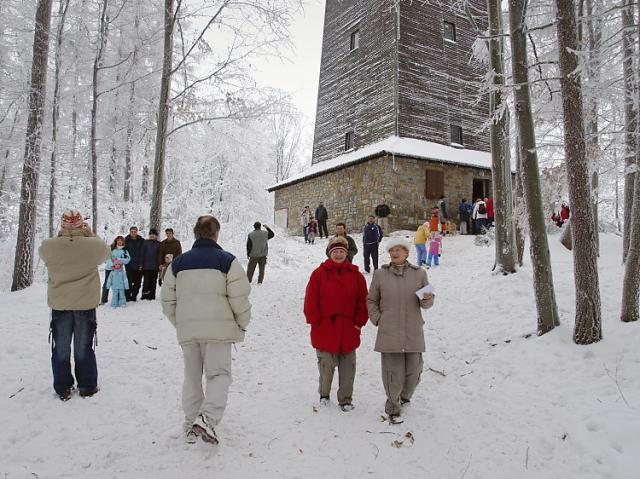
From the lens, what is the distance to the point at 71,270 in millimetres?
3945

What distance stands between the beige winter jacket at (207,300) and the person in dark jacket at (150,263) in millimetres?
5568

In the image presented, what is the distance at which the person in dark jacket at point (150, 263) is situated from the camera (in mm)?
8406

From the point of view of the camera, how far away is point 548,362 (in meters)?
4.64

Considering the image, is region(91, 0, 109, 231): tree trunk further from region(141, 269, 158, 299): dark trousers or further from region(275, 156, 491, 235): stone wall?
region(275, 156, 491, 235): stone wall

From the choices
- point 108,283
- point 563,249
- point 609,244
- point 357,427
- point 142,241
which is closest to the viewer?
point 357,427

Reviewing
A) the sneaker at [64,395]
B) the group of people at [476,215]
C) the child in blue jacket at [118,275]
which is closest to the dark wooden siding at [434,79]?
the group of people at [476,215]

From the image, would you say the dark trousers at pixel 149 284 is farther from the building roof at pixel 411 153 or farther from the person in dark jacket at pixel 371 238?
the building roof at pixel 411 153

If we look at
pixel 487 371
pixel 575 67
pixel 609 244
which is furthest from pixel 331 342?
pixel 609 244

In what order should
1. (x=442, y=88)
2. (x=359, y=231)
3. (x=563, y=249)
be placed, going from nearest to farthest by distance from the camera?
(x=563, y=249) < (x=359, y=231) < (x=442, y=88)

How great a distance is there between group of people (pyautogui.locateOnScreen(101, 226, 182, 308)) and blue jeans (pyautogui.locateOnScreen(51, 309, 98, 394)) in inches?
164

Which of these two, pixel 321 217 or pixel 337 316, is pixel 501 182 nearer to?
pixel 337 316

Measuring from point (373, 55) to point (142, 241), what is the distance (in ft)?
50.3

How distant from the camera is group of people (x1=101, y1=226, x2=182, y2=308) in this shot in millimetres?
7934

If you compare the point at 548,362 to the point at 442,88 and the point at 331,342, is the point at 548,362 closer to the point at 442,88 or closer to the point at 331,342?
the point at 331,342
